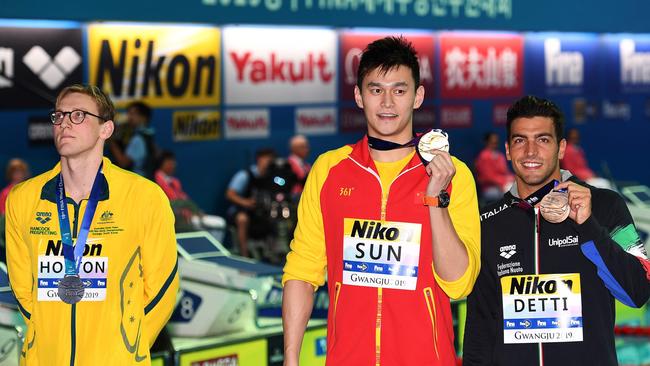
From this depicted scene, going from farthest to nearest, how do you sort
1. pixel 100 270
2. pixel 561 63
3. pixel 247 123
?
1. pixel 561 63
2. pixel 247 123
3. pixel 100 270

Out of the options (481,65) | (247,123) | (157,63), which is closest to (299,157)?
(247,123)

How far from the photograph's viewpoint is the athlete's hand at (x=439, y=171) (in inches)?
124

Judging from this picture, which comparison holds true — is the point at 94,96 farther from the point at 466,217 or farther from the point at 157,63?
the point at 157,63

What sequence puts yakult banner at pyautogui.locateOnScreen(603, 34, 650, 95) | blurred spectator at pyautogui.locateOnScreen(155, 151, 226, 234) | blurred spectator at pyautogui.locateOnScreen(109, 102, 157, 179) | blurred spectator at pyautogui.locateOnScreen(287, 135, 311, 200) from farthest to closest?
1. yakult banner at pyautogui.locateOnScreen(603, 34, 650, 95)
2. blurred spectator at pyautogui.locateOnScreen(287, 135, 311, 200)
3. blurred spectator at pyautogui.locateOnScreen(155, 151, 226, 234)
4. blurred spectator at pyautogui.locateOnScreen(109, 102, 157, 179)

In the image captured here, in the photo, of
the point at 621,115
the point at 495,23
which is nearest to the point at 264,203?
the point at 495,23

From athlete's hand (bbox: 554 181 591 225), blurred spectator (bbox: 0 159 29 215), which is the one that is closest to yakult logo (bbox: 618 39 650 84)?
blurred spectator (bbox: 0 159 29 215)

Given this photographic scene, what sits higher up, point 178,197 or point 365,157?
point 178,197

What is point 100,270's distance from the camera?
359cm

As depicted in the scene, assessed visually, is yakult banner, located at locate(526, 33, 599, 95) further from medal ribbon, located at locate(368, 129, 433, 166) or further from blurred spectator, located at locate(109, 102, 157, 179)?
medal ribbon, located at locate(368, 129, 433, 166)

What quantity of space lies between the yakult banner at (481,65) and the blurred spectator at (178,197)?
468cm

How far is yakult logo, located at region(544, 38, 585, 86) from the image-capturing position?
650 inches

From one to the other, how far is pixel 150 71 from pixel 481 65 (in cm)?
546

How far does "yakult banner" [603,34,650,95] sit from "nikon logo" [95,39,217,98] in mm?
7662

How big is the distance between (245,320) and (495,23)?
9.76m
